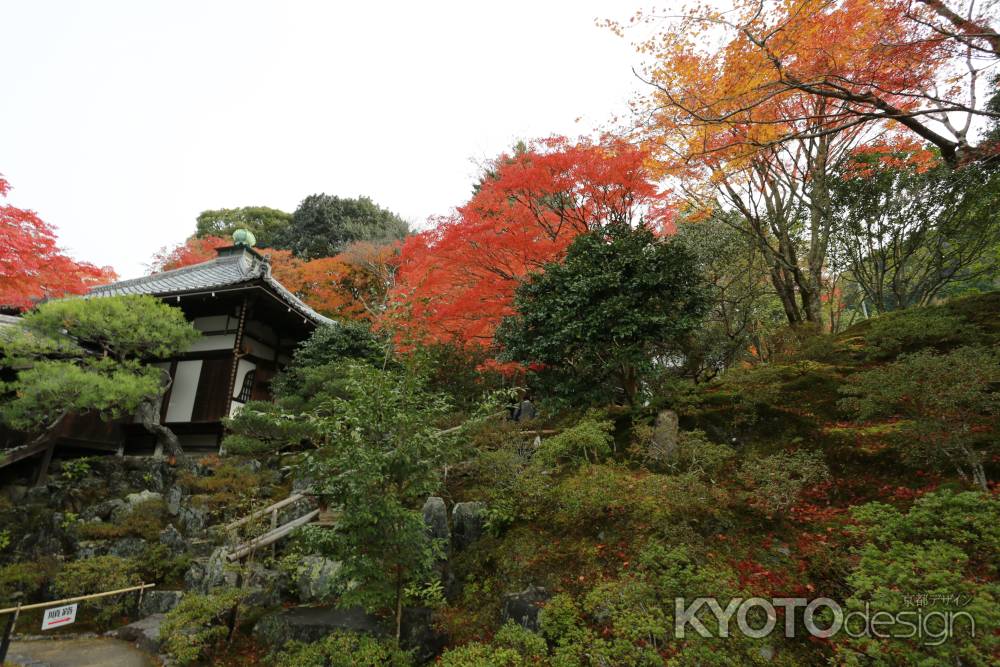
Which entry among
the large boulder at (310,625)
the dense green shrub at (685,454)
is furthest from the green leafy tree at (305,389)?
the dense green shrub at (685,454)

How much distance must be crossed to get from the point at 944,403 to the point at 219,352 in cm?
1639

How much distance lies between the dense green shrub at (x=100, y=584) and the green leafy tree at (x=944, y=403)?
1185cm

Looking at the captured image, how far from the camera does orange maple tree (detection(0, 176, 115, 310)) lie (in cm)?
1138

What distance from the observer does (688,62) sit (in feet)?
31.0

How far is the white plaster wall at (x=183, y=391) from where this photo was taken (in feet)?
47.3

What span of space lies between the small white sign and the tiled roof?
959 centimetres

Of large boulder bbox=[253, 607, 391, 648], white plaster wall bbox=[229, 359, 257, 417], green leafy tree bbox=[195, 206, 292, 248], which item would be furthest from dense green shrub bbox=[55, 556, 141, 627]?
green leafy tree bbox=[195, 206, 292, 248]

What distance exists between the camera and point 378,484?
213 inches

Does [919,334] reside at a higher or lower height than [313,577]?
higher

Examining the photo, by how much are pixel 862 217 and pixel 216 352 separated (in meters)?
18.5

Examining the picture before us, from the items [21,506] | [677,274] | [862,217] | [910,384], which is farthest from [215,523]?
[862,217]

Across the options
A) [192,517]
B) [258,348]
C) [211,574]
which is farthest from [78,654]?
[258,348]

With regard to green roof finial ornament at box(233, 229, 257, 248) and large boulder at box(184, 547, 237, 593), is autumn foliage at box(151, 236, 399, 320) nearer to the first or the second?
green roof finial ornament at box(233, 229, 257, 248)

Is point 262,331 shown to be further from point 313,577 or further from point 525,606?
point 525,606
